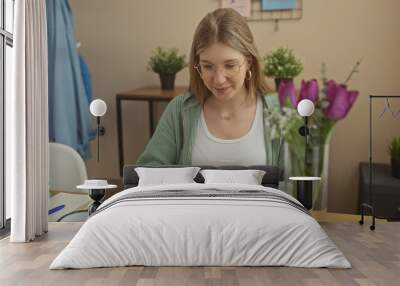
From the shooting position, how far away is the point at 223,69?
5.36 meters

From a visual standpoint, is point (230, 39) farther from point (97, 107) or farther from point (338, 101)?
point (97, 107)

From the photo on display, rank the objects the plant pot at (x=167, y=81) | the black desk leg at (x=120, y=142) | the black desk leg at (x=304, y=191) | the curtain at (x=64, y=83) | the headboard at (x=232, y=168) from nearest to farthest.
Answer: the black desk leg at (x=304, y=191), the headboard at (x=232, y=168), the curtain at (x=64, y=83), the plant pot at (x=167, y=81), the black desk leg at (x=120, y=142)

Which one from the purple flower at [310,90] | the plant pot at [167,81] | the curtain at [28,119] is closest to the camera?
the curtain at [28,119]

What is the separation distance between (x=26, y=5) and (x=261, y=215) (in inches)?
86.3

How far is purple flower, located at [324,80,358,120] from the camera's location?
198 inches

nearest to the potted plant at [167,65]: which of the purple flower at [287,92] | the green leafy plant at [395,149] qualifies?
the purple flower at [287,92]

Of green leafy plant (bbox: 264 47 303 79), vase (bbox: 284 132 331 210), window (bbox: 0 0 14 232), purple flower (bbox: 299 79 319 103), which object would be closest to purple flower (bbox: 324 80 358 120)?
purple flower (bbox: 299 79 319 103)

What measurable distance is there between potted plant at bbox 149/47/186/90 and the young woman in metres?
0.17

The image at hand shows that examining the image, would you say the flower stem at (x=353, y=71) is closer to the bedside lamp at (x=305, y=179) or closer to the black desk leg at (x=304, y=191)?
the bedside lamp at (x=305, y=179)

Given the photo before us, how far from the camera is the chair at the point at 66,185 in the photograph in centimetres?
556

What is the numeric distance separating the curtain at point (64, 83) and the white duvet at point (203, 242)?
1.90 meters

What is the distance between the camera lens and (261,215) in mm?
3830

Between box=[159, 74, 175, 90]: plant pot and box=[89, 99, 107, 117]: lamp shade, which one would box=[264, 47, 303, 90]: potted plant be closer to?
box=[159, 74, 175, 90]: plant pot

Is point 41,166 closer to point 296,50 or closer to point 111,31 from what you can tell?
point 111,31
